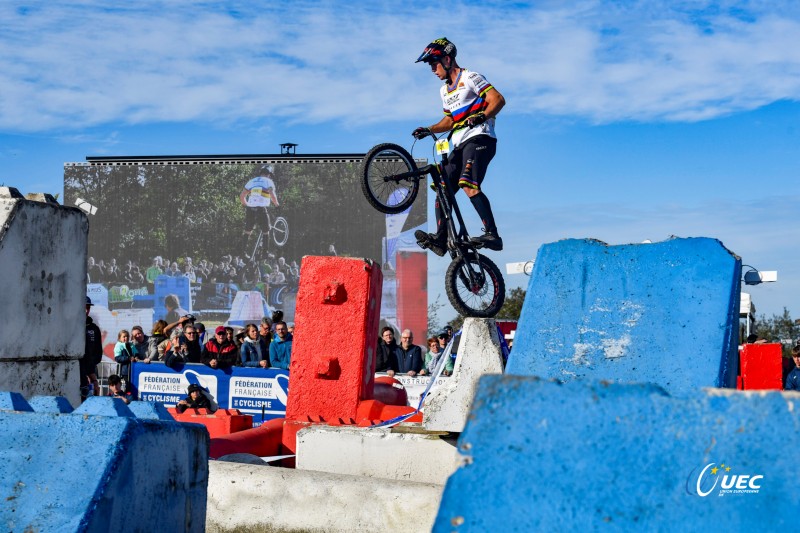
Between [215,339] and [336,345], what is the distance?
535 cm

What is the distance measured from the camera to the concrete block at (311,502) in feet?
15.5

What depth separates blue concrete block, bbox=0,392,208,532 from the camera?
2865mm

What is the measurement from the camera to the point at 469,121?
8906mm

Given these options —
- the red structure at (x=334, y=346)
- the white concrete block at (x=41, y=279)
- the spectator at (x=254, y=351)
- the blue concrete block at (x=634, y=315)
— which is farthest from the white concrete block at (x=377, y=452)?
the spectator at (x=254, y=351)

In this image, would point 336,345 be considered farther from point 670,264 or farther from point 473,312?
point 670,264

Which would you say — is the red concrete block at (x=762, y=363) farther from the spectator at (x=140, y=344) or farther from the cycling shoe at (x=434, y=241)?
the spectator at (x=140, y=344)

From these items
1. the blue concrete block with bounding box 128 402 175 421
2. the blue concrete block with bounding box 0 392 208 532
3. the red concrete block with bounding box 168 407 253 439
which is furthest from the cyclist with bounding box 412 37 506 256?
the blue concrete block with bounding box 0 392 208 532

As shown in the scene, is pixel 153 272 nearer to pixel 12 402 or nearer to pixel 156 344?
pixel 156 344

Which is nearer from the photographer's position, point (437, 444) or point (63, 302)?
point (63, 302)

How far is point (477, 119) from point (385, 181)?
110cm

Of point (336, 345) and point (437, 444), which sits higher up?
point (336, 345)

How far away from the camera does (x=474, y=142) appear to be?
8.98 metres

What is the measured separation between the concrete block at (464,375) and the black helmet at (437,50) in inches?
127

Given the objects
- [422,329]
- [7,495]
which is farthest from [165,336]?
[422,329]
